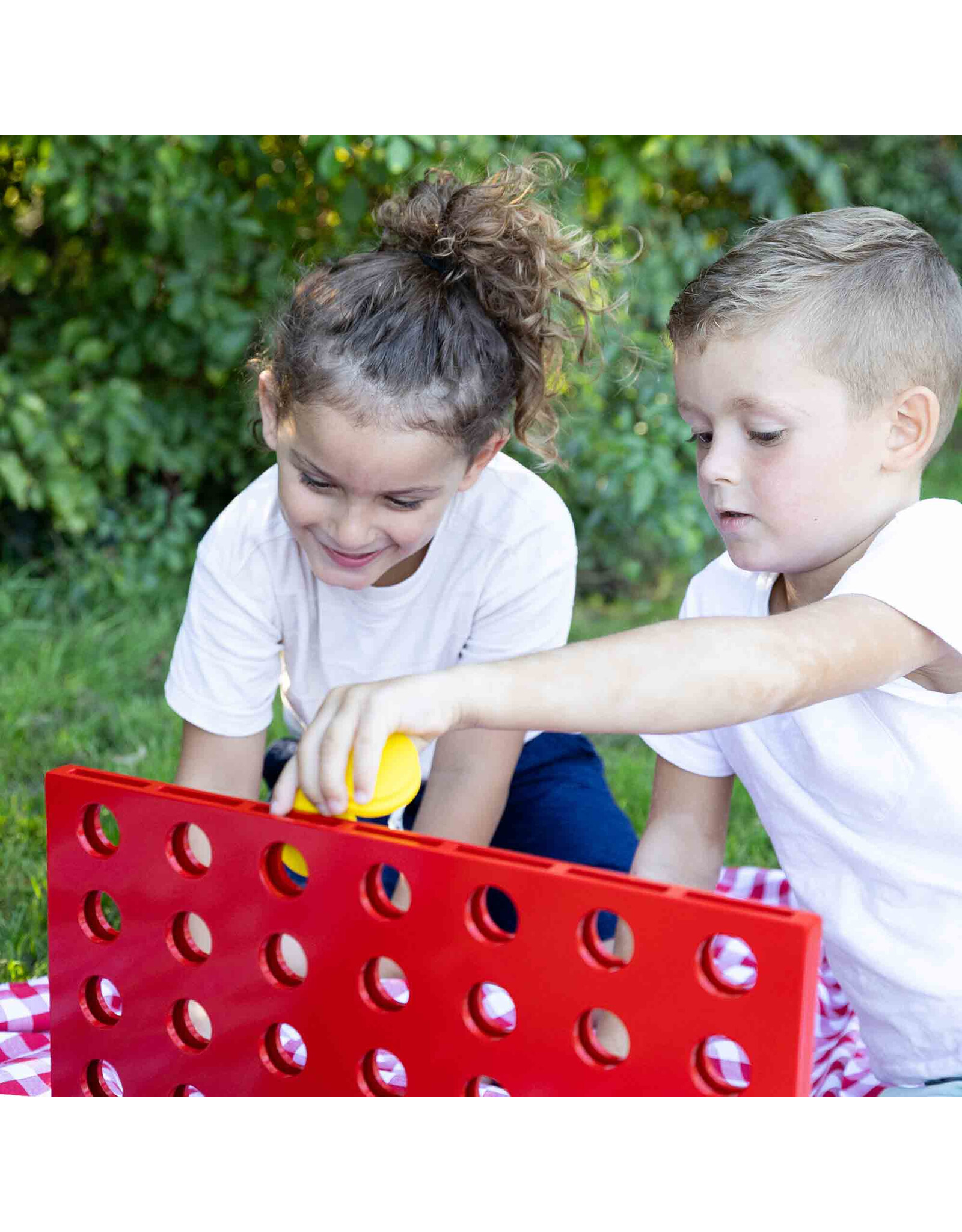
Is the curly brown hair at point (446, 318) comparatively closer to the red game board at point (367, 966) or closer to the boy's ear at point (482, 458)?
the boy's ear at point (482, 458)

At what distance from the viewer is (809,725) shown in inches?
49.3

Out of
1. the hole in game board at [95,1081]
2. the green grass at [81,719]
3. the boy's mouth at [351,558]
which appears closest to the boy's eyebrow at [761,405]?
the boy's mouth at [351,558]

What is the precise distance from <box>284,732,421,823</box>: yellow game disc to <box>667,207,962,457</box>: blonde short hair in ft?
1.70

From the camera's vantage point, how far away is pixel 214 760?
165 centimetres

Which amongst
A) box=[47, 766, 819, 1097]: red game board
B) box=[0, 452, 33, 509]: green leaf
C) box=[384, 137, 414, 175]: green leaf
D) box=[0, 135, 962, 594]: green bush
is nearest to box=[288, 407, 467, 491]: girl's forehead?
box=[47, 766, 819, 1097]: red game board

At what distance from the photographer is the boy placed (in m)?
0.94

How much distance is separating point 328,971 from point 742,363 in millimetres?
635

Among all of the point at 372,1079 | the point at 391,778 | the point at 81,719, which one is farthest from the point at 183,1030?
the point at 81,719

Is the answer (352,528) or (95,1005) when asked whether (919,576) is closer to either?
(352,528)

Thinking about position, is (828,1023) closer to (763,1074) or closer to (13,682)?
(763,1074)

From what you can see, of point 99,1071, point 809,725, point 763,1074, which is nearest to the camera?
point 763,1074

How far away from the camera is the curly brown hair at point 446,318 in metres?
1.42

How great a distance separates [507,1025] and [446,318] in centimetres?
86
